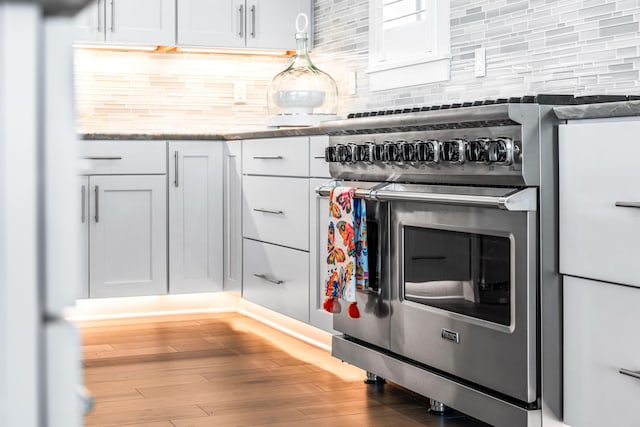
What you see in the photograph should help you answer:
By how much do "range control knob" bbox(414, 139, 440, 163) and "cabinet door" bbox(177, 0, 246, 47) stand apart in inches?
96.4

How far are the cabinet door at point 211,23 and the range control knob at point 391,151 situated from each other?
2243 millimetres

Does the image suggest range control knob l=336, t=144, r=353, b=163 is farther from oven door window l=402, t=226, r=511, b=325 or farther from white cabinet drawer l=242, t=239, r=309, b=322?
white cabinet drawer l=242, t=239, r=309, b=322

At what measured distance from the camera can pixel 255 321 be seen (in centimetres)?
438

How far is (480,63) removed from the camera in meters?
3.44

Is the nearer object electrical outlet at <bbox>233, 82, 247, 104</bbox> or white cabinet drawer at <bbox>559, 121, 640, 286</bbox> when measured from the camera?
white cabinet drawer at <bbox>559, 121, 640, 286</bbox>

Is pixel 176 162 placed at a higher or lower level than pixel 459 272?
higher

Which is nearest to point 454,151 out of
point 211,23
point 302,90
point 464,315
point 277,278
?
point 464,315

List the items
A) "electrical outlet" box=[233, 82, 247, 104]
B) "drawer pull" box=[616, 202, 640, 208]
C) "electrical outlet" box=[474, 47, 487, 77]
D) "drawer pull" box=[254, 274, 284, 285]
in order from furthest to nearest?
1. "electrical outlet" box=[233, 82, 247, 104]
2. "drawer pull" box=[254, 274, 284, 285]
3. "electrical outlet" box=[474, 47, 487, 77]
4. "drawer pull" box=[616, 202, 640, 208]

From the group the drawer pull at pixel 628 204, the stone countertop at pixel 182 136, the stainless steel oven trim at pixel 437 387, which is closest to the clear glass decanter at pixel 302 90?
the stone countertop at pixel 182 136

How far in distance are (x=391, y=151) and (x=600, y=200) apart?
866 millimetres

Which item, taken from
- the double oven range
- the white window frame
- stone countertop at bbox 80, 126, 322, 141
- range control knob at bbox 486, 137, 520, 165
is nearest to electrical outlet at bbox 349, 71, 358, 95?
the white window frame

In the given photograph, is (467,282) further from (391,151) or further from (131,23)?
(131,23)

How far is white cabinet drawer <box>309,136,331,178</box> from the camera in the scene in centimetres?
350

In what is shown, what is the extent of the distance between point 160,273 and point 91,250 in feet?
1.18
